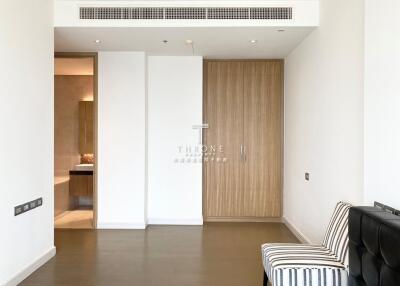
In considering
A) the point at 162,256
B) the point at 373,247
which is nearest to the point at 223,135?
the point at 162,256

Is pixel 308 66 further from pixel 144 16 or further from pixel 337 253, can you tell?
pixel 337 253

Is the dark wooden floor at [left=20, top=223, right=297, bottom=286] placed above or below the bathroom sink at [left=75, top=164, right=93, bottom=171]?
below

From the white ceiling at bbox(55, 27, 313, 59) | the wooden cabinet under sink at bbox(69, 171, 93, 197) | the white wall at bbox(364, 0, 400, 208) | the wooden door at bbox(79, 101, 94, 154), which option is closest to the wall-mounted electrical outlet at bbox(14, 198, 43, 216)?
the white ceiling at bbox(55, 27, 313, 59)

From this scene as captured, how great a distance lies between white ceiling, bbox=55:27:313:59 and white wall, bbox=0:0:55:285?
0.64 m

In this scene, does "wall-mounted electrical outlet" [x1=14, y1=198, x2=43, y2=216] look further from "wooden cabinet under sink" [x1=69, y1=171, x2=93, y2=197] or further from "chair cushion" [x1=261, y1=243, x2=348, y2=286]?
"wooden cabinet under sink" [x1=69, y1=171, x2=93, y2=197]

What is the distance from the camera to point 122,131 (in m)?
5.32

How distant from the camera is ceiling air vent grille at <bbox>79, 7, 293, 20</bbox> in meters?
4.00

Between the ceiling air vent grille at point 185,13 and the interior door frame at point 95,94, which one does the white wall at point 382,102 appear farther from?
the interior door frame at point 95,94

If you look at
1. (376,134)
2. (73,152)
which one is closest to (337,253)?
(376,134)

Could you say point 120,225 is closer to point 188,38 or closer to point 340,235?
point 188,38

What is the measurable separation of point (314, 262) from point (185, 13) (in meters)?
2.96

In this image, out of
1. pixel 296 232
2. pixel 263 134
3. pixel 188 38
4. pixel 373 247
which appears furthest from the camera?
pixel 263 134

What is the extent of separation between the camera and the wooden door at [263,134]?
19.1ft

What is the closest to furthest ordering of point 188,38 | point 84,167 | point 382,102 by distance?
1. point 382,102
2. point 188,38
3. point 84,167
